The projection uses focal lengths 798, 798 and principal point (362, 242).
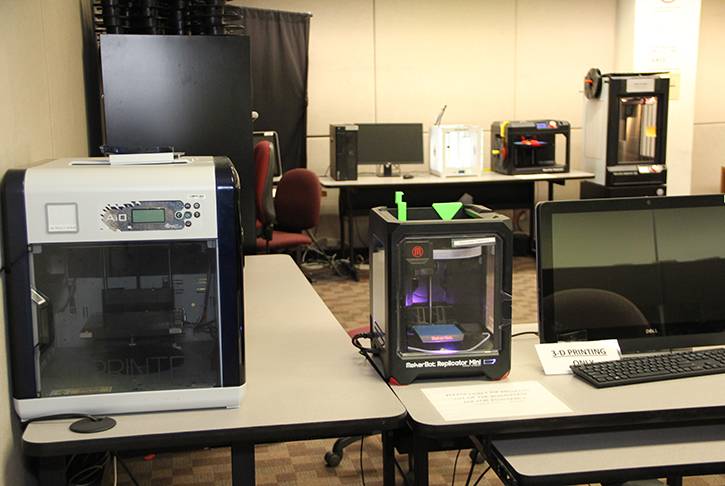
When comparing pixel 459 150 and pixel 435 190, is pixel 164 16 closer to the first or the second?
pixel 459 150

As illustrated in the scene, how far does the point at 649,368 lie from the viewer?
1784 mm

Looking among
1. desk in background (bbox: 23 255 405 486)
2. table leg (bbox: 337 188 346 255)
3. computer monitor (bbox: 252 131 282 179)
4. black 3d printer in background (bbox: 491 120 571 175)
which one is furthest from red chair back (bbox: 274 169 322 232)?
desk in background (bbox: 23 255 405 486)

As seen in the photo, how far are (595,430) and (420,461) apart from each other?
1.17 feet

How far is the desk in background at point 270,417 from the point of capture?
1.47 metres

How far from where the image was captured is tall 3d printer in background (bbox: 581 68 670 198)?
6012 mm

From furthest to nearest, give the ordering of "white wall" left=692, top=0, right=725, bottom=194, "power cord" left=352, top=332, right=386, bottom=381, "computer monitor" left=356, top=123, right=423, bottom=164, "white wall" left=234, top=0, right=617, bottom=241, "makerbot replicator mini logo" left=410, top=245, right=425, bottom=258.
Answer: "white wall" left=692, top=0, right=725, bottom=194 → "white wall" left=234, top=0, right=617, bottom=241 → "computer monitor" left=356, top=123, right=423, bottom=164 → "power cord" left=352, top=332, right=386, bottom=381 → "makerbot replicator mini logo" left=410, top=245, right=425, bottom=258

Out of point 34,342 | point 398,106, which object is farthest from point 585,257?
point 398,106


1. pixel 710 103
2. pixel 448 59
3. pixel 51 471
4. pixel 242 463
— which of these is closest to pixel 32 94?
pixel 51 471

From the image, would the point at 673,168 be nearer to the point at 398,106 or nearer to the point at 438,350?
the point at 398,106

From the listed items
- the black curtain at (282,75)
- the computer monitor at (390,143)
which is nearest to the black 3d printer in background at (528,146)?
the computer monitor at (390,143)

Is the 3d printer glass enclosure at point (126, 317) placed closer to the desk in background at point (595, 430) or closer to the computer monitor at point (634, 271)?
the desk in background at point (595, 430)

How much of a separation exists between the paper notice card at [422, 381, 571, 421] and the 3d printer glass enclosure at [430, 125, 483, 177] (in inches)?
177

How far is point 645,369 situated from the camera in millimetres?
1775

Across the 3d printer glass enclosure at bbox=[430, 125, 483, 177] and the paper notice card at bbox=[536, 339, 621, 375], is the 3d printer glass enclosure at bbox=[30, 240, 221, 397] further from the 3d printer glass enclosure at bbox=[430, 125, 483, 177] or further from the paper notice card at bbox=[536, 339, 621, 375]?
the 3d printer glass enclosure at bbox=[430, 125, 483, 177]
